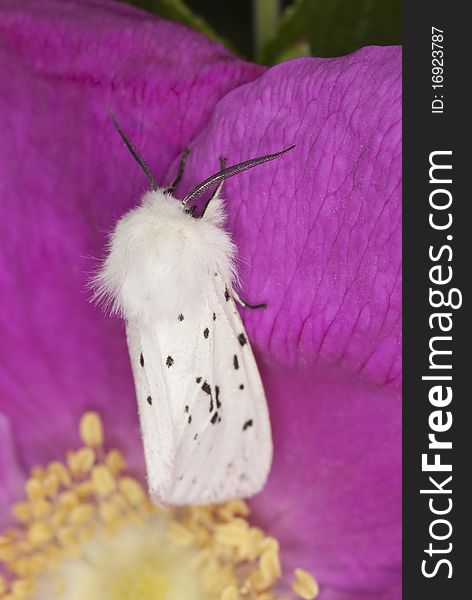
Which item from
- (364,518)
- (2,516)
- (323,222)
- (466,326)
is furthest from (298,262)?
(2,516)

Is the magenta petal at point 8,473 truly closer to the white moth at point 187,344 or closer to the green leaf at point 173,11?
the white moth at point 187,344

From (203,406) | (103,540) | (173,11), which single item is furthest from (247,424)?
(173,11)

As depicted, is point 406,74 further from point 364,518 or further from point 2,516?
point 2,516

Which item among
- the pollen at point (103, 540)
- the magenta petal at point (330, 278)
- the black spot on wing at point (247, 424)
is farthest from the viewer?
the pollen at point (103, 540)

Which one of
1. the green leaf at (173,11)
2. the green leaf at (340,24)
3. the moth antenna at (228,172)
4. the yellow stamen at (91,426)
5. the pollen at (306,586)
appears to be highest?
the green leaf at (340,24)

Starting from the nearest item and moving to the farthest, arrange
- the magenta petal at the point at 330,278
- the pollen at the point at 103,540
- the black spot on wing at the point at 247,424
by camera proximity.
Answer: the magenta petal at the point at 330,278 → the black spot on wing at the point at 247,424 → the pollen at the point at 103,540

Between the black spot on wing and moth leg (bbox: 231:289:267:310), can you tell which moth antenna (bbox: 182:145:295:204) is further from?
the black spot on wing

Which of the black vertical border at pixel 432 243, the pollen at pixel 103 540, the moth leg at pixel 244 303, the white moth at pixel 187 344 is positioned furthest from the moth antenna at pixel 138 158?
the pollen at pixel 103 540
